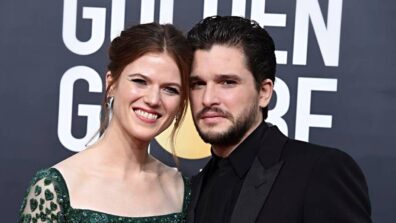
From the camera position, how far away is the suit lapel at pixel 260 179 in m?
1.79

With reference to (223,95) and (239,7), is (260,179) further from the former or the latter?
(239,7)

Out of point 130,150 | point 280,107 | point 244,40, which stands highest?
point 244,40

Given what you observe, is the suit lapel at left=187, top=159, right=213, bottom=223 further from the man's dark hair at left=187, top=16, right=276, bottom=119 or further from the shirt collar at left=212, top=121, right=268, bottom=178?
the man's dark hair at left=187, top=16, right=276, bottom=119

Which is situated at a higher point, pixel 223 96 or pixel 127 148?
pixel 223 96

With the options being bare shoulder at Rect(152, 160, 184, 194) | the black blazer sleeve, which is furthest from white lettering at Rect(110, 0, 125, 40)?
the black blazer sleeve

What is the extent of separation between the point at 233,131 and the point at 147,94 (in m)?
0.25

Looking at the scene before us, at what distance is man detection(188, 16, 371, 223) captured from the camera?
5.75ft

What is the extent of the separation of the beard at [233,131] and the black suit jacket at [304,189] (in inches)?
4.5

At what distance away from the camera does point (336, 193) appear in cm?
173

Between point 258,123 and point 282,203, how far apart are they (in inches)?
11.9

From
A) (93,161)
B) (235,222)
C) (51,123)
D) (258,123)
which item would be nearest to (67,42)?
(51,123)

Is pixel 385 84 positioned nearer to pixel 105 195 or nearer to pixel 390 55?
pixel 390 55

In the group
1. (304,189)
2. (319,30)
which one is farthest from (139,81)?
(319,30)

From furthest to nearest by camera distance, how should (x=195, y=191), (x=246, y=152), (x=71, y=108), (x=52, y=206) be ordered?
1. (x=71, y=108)
2. (x=195, y=191)
3. (x=246, y=152)
4. (x=52, y=206)
